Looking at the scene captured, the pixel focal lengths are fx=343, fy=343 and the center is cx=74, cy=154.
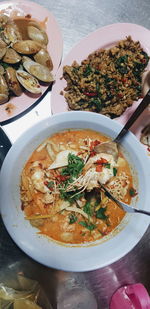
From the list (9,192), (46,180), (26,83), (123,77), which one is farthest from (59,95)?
(9,192)

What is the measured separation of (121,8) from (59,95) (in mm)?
753

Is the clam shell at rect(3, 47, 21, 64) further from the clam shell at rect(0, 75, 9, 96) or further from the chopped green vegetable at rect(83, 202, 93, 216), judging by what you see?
the chopped green vegetable at rect(83, 202, 93, 216)

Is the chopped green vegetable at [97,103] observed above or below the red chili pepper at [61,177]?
above

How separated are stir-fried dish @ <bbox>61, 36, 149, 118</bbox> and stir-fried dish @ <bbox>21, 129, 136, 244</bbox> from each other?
19 cm

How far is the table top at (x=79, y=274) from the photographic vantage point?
1989 millimetres

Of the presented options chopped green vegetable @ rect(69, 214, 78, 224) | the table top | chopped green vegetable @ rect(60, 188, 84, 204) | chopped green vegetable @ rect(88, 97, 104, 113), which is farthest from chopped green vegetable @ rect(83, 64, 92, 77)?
chopped green vegetable @ rect(69, 214, 78, 224)

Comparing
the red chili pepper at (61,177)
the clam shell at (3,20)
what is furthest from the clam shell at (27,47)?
the red chili pepper at (61,177)

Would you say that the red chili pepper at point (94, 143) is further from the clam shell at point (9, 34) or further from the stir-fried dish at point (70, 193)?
the clam shell at point (9, 34)

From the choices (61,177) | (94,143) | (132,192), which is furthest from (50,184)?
(132,192)

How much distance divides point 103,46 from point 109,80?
23 centimetres

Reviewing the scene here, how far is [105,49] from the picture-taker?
6.34ft

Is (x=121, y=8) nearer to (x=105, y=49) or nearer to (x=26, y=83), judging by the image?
(x=105, y=49)

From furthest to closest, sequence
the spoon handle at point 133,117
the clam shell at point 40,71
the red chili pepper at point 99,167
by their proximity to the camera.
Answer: the clam shell at point 40,71
the red chili pepper at point 99,167
the spoon handle at point 133,117

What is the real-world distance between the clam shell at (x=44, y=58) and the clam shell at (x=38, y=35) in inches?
2.3
